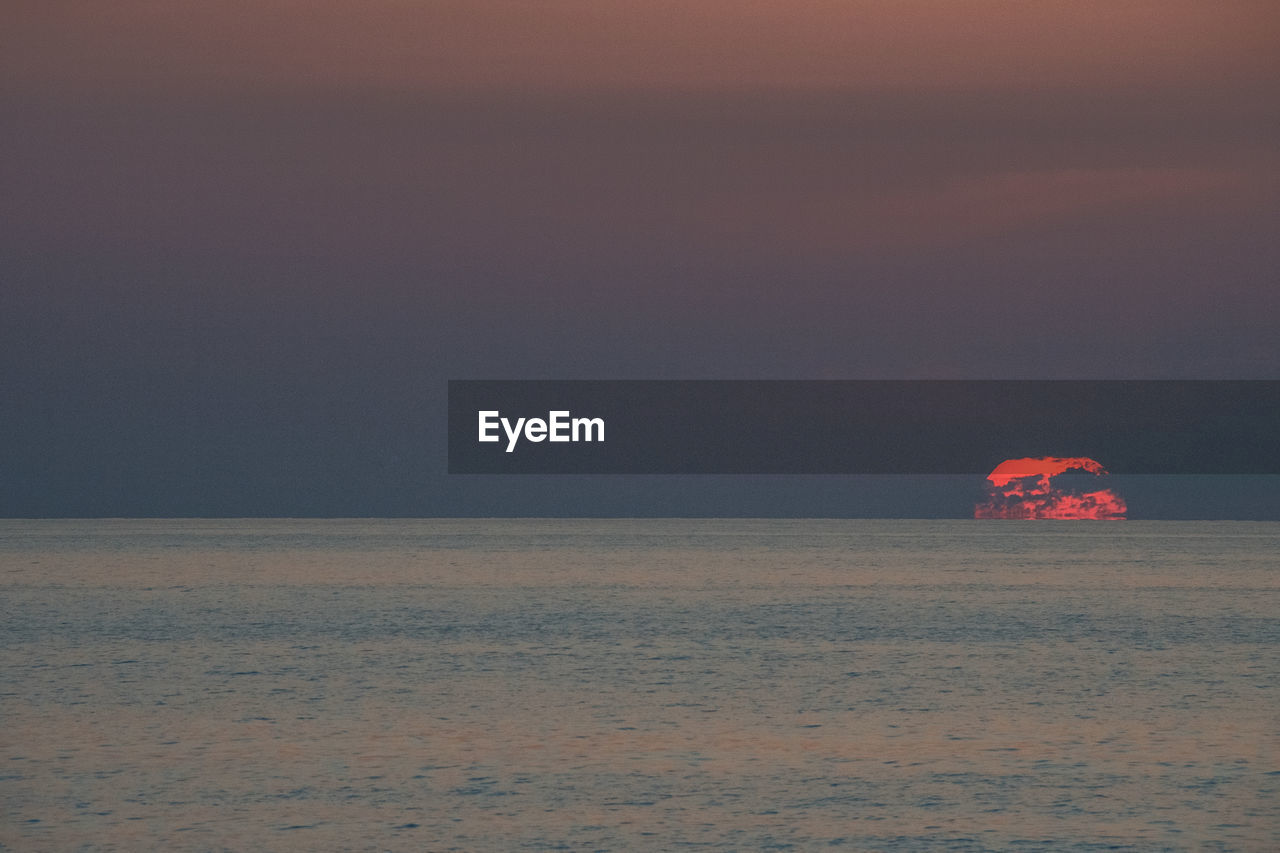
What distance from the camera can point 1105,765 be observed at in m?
26.6

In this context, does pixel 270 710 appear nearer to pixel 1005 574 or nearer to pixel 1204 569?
pixel 1005 574

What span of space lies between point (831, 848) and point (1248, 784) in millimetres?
8789

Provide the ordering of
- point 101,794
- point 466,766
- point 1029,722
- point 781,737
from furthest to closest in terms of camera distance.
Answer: point 1029,722
point 781,737
point 466,766
point 101,794

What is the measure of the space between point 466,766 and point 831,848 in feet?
27.3

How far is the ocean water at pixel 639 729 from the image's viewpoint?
70.4 feet

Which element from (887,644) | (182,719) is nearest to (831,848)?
(182,719)

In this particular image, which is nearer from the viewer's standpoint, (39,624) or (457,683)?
(457,683)

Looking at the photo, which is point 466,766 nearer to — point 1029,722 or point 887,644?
point 1029,722

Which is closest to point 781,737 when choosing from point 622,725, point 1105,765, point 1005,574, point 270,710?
point 622,725

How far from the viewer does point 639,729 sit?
100 feet

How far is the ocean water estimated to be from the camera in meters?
21.5

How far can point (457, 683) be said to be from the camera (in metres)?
40.0

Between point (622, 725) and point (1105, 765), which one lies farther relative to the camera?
point (622, 725)

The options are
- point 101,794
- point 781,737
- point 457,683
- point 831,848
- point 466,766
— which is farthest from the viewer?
point 457,683
